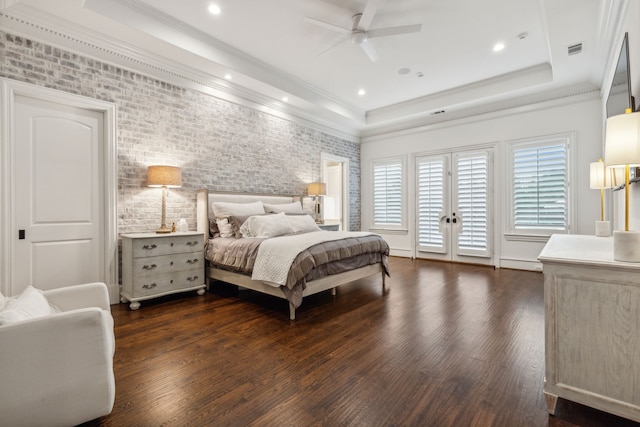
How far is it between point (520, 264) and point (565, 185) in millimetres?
1528

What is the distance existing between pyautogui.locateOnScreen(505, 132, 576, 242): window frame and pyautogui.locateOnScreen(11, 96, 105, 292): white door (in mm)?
6380

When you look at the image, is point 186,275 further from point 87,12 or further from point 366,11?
point 366,11

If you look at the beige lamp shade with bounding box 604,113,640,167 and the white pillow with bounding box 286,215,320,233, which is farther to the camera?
the white pillow with bounding box 286,215,320,233

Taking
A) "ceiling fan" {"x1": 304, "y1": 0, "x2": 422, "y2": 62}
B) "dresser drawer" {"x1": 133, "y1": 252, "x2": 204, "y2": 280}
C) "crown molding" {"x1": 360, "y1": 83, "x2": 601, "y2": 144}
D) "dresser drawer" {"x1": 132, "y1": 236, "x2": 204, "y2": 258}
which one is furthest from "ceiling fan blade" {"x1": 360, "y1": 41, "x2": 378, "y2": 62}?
"dresser drawer" {"x1": 133, "y1": 252, "x2": 204, "y2": 280}

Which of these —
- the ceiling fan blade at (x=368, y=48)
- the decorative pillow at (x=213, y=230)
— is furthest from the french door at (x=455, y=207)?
the decorative pillow at (x=213, y=230)

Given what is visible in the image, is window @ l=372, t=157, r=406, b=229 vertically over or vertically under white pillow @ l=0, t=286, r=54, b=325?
over

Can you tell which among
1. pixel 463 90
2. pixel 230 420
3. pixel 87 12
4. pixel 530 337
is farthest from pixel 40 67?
pixel 463 90

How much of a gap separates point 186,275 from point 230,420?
2526mm

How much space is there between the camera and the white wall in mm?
4809

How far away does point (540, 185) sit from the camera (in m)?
5.20

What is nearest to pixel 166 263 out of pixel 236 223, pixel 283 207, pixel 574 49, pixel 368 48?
pixel 236 223

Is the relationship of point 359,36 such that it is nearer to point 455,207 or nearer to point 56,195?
point 56,195

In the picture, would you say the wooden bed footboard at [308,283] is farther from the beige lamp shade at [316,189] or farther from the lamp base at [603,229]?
the lamp base at [603,229]

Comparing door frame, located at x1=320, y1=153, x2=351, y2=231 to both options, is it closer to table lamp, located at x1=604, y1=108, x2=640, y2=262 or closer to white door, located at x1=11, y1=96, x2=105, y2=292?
white door, located at x1=11, y1=96, x2=105, y2=292
